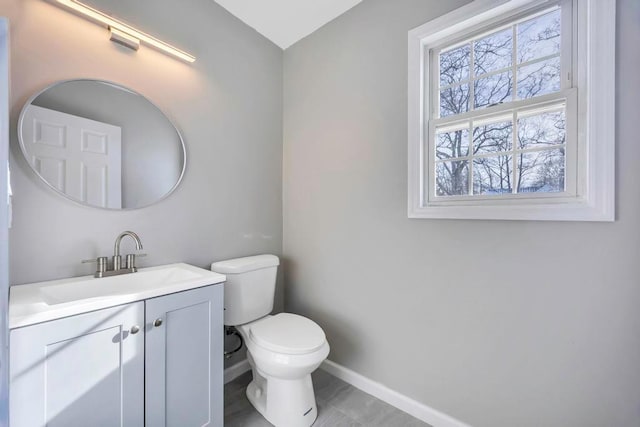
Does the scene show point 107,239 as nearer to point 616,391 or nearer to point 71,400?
point 71,400

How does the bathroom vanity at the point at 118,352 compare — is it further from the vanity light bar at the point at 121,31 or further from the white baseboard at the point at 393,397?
the vanity light bar at the point at 121,31

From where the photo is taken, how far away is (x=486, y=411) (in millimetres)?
1338

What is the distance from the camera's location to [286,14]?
6.15 ft

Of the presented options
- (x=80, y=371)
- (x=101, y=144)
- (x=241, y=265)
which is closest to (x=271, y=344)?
(x=241, y=265)

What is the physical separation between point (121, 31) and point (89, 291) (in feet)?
4.19

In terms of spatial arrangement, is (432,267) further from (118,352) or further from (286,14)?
(286,14)

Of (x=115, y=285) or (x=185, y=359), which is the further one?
(x=115, y=285)

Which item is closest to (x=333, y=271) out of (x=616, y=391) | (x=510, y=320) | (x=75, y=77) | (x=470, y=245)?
(x=470, y=245)

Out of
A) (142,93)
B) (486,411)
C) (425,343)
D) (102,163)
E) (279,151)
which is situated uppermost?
(142,93)

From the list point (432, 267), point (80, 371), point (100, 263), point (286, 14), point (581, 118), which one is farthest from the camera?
point (286, 14)

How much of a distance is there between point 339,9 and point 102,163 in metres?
1.73

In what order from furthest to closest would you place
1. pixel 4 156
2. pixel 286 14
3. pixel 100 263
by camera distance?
pixel 286 14, pixel 100 263, pixel 4 156

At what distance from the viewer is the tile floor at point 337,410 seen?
151 centimetres

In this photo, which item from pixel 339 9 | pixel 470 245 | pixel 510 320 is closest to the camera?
pixel 510 320
